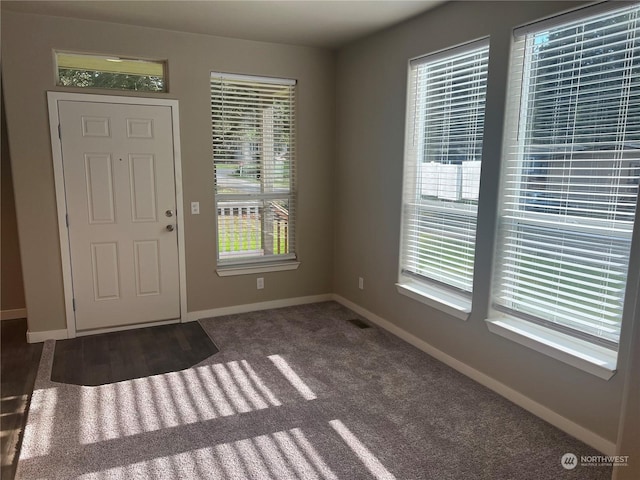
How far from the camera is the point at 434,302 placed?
3.37 metres

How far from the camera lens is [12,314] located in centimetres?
429

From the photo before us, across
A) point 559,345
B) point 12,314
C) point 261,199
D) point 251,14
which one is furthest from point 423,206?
point 12,314

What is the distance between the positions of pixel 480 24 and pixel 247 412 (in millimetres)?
2850

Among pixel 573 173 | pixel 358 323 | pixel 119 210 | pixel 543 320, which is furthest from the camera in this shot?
pixel 358 323

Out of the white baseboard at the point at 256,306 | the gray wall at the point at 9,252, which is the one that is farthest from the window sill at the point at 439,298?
the gray wall at the point at 9,252

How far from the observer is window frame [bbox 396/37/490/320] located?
307cm

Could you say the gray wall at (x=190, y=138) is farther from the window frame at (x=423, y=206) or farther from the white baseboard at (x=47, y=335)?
the window frame at (x=423, y=206)

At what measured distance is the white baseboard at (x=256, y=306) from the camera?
4262 mm

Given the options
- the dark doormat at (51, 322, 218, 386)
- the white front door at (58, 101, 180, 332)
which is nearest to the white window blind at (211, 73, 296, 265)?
the white front door at (58, 101, 180, 332)

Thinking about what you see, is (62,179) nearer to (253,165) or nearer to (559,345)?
(253,165)

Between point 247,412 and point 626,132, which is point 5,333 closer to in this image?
point 247,412

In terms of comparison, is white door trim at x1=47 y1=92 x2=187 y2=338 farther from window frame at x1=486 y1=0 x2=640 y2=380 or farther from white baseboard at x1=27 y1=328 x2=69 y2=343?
window frame at x1=486 y1=0 x2=640 y2=380

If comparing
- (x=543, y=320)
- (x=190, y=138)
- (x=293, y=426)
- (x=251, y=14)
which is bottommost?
(x=293, y=426)

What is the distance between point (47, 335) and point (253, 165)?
2333 mm
